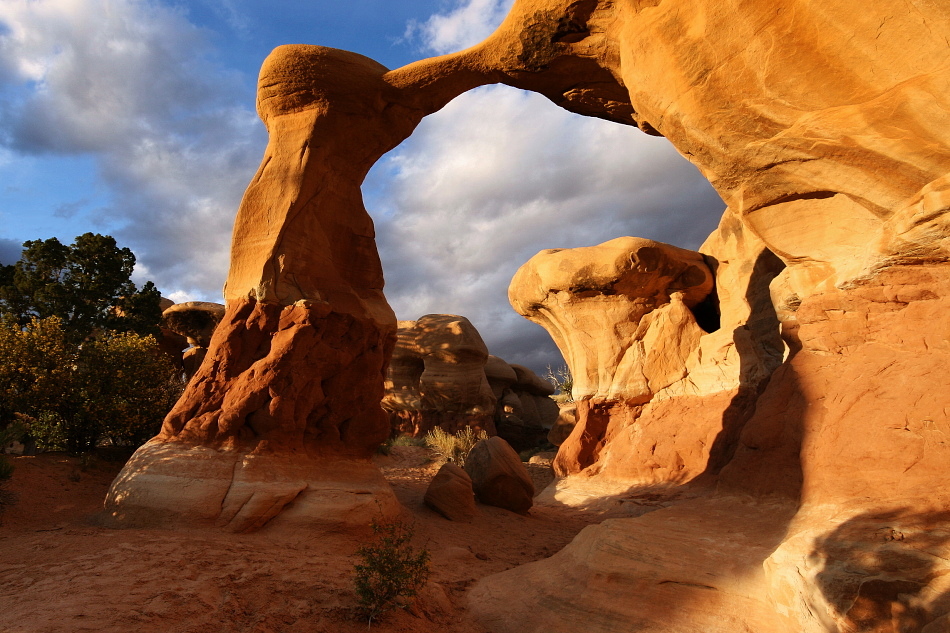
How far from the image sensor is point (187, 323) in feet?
56.7

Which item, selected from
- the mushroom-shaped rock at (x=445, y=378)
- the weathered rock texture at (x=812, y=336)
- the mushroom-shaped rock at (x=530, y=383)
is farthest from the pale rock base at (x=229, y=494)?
the mushroom-shaped rock at (x=530, y=383)

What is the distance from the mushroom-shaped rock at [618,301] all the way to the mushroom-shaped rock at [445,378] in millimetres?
5869

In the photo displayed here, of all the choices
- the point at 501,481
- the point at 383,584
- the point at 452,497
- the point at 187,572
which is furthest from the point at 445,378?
A: the point at 383,584

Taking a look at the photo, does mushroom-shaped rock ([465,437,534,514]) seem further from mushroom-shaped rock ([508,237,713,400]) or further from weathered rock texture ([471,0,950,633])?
mushroom-shaped rock ([508,237,713,400])

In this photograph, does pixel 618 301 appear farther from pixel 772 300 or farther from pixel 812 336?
pixel 812 336

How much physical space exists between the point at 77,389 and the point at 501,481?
6.75 m

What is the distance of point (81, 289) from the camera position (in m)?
14.7

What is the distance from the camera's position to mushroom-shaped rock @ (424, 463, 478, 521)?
25.9 feet

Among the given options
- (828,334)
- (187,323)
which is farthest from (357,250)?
(187,323)

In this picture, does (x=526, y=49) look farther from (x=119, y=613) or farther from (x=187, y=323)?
(x=187, y=323)

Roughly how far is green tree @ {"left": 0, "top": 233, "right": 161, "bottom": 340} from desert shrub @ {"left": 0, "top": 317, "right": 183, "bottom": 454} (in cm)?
674

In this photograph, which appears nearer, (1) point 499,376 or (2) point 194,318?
(2) point 194,318

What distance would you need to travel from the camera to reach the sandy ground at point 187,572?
3234 millimetres

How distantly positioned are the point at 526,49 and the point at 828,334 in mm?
4920
